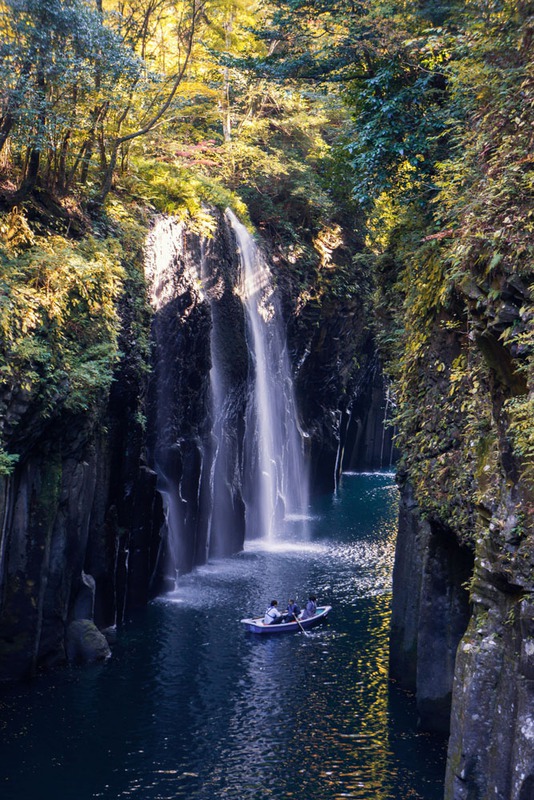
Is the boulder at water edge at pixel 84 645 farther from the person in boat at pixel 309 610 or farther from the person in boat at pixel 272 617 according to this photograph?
the person in boat at pixel 309 610

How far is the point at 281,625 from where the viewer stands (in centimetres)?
2238

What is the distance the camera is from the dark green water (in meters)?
14.5

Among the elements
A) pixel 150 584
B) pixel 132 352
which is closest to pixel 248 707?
pixel 150 584

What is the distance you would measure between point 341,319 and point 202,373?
16986 millimetres

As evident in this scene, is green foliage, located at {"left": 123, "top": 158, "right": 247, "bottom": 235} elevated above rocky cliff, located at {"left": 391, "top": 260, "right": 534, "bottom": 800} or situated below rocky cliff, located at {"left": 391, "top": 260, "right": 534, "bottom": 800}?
above

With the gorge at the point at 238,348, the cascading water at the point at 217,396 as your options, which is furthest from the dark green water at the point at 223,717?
the cascading water at the point at 217,396

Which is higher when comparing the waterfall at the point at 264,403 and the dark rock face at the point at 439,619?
the waterfall at the point at 264,403

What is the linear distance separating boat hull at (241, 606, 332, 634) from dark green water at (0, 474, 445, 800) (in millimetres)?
226

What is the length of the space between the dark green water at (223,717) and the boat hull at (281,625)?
0.74 feet

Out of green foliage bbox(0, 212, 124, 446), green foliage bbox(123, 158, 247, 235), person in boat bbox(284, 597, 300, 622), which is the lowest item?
person in boat bbox(284, 597, 300, 622)

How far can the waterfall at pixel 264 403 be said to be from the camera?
35125 mm

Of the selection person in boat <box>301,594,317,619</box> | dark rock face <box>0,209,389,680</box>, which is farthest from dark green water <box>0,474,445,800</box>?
dark rock face <box>0,209,389,680</box>

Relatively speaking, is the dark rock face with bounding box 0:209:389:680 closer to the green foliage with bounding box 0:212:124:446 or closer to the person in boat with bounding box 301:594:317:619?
the green foliage with bounding box 0:212:124:446

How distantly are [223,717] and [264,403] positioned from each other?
67.7ft
